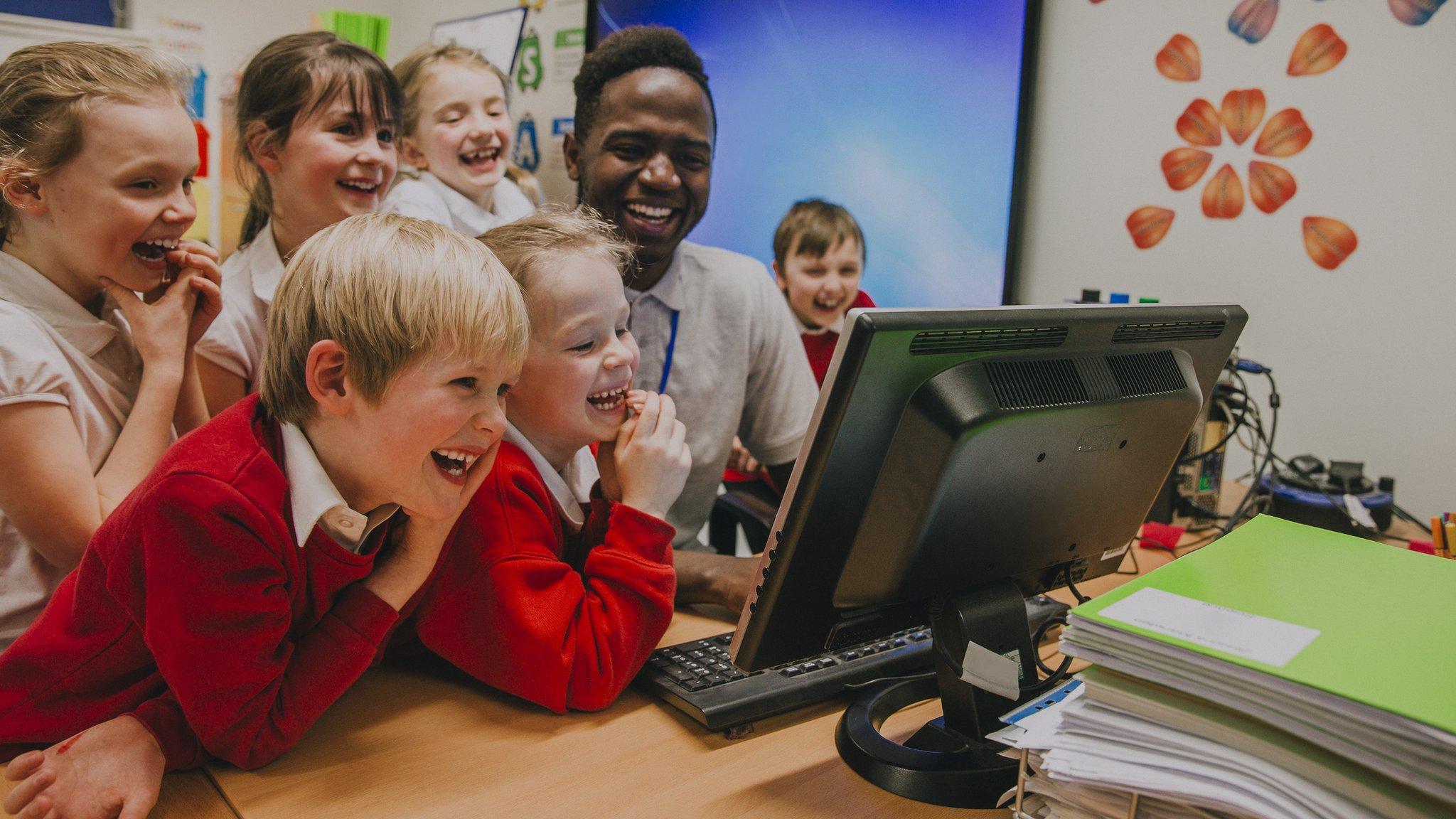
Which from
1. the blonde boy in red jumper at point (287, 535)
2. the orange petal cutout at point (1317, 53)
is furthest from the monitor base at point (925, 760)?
the orange petal cutout at point (1317, 53)

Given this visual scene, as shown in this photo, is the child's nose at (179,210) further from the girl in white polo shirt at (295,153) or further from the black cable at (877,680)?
the black cable at (877,680)

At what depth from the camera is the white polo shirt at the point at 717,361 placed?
1.69m

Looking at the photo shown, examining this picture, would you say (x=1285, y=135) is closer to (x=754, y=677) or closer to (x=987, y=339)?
(x=987, y=339)

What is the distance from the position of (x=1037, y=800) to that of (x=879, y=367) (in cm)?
37

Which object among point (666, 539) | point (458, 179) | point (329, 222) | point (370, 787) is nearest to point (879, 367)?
point (666, 539)

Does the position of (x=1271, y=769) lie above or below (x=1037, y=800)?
above

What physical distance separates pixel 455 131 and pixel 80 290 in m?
1.20

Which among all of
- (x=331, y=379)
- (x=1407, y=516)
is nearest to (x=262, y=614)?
(x=331, y=379)

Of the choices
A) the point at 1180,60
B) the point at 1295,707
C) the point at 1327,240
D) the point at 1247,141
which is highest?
the point at 1180,60

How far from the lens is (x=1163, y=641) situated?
0.68m

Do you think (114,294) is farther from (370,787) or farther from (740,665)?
(740,665)

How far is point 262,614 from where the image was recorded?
2.79 feet

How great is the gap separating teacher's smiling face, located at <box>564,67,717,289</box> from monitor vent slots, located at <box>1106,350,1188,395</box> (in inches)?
36.0

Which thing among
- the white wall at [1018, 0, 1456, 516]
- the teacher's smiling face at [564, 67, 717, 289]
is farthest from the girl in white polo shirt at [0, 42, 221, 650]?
the white wall at [1018, 0, 1456, 516]
